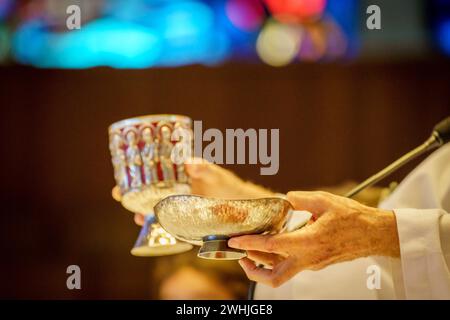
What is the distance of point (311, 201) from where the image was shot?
124 centimetres

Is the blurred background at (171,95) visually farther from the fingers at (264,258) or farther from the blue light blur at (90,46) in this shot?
the fingers at (264,258)

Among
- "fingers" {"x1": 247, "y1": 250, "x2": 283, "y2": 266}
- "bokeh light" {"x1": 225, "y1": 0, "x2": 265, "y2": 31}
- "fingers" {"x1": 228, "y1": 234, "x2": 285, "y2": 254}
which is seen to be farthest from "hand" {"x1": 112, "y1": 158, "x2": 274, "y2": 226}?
"bokeh light" {"x1": 225, "y1": 0, "x2": 265, "y2": 31}

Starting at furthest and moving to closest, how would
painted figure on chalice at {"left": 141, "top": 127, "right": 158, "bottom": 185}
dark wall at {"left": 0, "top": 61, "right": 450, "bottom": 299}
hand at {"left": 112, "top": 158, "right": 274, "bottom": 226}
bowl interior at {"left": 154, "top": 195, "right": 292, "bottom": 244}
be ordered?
1. dark wall at {"left": 0, "top": 61, "right": 450, "bottom": 299}
2. hand at {"left": 112, "top": 158, "right": 274, "bottom": 226}
3. painted figure on chalice at {"left": 141, "top": 127, "right": 158, "bottom": 185}
4. bowl interior at {"left": 154, "top": 195, "right": 292, "bottom": 244}

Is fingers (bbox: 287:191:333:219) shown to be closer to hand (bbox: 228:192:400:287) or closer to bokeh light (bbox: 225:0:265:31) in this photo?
hand (bbox: 228:192:400:287)

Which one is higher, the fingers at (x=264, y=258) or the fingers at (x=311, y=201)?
the fingers at (x=311, y=201)

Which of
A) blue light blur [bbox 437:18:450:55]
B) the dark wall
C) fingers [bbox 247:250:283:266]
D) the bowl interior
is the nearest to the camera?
the bowl interior

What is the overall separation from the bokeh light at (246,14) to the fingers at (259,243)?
2.71m

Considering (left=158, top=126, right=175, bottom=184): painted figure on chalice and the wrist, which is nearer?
the wrist

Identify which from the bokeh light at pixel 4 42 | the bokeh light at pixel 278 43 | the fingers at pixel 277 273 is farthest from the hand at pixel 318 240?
the bokeh light at pixel 4 42

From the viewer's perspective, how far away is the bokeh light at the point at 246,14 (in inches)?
150

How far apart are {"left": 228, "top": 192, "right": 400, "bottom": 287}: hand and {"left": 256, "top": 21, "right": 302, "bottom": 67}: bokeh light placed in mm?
2452

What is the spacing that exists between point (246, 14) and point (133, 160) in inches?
98.2

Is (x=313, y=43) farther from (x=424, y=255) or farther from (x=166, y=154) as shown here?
(x=424, y=255)

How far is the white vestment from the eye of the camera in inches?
53.0
